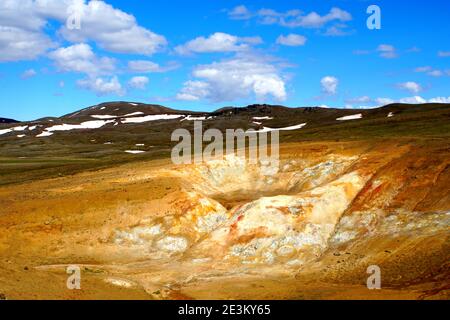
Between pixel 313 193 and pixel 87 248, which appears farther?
→ pixel 313 193

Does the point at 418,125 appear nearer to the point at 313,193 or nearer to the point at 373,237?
the point at 313,193

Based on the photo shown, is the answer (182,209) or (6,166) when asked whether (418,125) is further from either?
(6,166)

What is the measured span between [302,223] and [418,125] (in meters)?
61.4

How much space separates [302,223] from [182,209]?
1446 cm

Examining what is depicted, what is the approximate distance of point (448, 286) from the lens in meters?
29.2

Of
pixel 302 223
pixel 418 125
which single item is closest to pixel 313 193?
pixel 302 223

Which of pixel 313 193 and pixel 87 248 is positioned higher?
pixel 313 193

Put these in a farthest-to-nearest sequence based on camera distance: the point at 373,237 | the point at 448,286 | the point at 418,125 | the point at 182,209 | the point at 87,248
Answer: the point at 418,125, the point at 182,209, the point at 87,248, the point at 373,237, the point at 448,286

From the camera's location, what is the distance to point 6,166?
336 feet

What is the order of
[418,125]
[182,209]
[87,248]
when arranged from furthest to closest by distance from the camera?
[418,125], [182,209], [87,248]

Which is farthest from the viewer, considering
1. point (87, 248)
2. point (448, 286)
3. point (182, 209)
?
point (182, 209)

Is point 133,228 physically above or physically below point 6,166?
below
